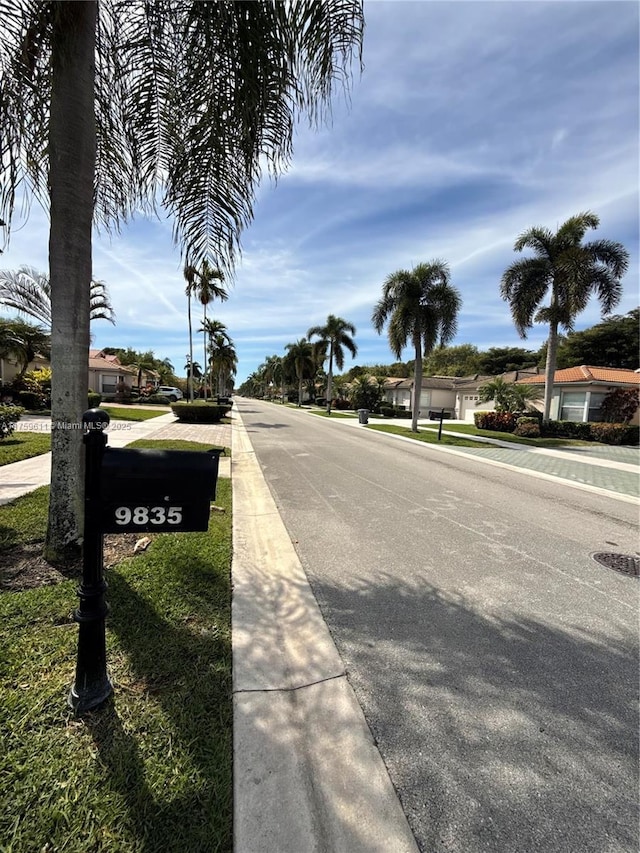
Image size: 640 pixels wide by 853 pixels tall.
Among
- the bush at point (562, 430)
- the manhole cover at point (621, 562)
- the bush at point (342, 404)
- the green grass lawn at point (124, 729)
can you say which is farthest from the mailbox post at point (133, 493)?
the bush at point (342, 404)

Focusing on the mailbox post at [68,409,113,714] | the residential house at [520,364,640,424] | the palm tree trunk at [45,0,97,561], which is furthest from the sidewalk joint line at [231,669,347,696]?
the residential house at [520,364,640,424]

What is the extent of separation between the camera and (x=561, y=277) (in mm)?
18922

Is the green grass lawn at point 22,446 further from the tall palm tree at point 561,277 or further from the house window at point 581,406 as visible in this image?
the house window at point 581,406

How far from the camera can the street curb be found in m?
1.55

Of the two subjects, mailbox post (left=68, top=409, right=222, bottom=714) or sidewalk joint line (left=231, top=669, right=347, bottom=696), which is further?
sidewalk joint line (left=231, top=669, right=347, bottom=696)

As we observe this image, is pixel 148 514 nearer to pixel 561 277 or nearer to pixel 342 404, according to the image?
pixel 561 277

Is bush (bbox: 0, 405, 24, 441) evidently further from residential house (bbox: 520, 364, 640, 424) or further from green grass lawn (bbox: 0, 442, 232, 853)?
residential house (bbox: 520, 364, 640, 424)

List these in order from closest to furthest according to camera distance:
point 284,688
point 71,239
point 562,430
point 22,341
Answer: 1. point 284,688
2. point 71,239
3. point 562,430
4. point 22,341

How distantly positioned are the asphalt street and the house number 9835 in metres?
1.53

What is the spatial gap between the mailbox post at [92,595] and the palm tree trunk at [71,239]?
1.71 meters

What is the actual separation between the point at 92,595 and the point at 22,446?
10172 millimetres

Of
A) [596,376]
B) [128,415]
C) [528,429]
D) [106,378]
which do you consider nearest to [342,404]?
[106,378]

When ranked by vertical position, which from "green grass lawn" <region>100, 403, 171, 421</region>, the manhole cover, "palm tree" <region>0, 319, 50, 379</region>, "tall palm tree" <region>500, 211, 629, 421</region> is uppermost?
"tall palm tree" <region>500, 211, 629, 421</region>

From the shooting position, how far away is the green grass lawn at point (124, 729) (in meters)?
1.49
